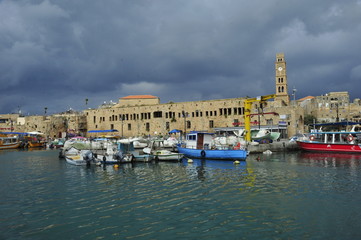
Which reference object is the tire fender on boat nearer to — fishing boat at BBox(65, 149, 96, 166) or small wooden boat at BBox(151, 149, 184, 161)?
small wooden boat at BBox(151, 149, 184, 161)

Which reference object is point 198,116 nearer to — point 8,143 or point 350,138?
point 350,138

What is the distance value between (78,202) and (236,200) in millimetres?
6527

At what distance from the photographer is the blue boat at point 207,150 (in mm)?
23781

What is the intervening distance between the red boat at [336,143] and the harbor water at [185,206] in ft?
44.7

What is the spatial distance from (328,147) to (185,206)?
998 inches

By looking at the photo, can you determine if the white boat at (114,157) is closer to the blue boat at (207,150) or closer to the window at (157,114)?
the blue boat at (207,150)

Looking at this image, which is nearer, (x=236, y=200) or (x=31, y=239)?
(x=31, y=239)

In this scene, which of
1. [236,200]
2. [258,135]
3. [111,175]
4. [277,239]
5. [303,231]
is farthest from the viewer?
[258,135]

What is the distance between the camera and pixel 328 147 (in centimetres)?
2986

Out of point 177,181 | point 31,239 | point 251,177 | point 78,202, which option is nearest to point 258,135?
point 251,177

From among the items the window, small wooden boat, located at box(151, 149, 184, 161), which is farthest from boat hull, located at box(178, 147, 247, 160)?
the window

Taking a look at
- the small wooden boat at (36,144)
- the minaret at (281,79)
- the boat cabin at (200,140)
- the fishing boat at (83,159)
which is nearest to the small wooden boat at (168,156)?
the boat cabin at (200,140)

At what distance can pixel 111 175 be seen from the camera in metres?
17.7

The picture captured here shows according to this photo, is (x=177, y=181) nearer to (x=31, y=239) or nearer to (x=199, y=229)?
(x=199, y=229)
